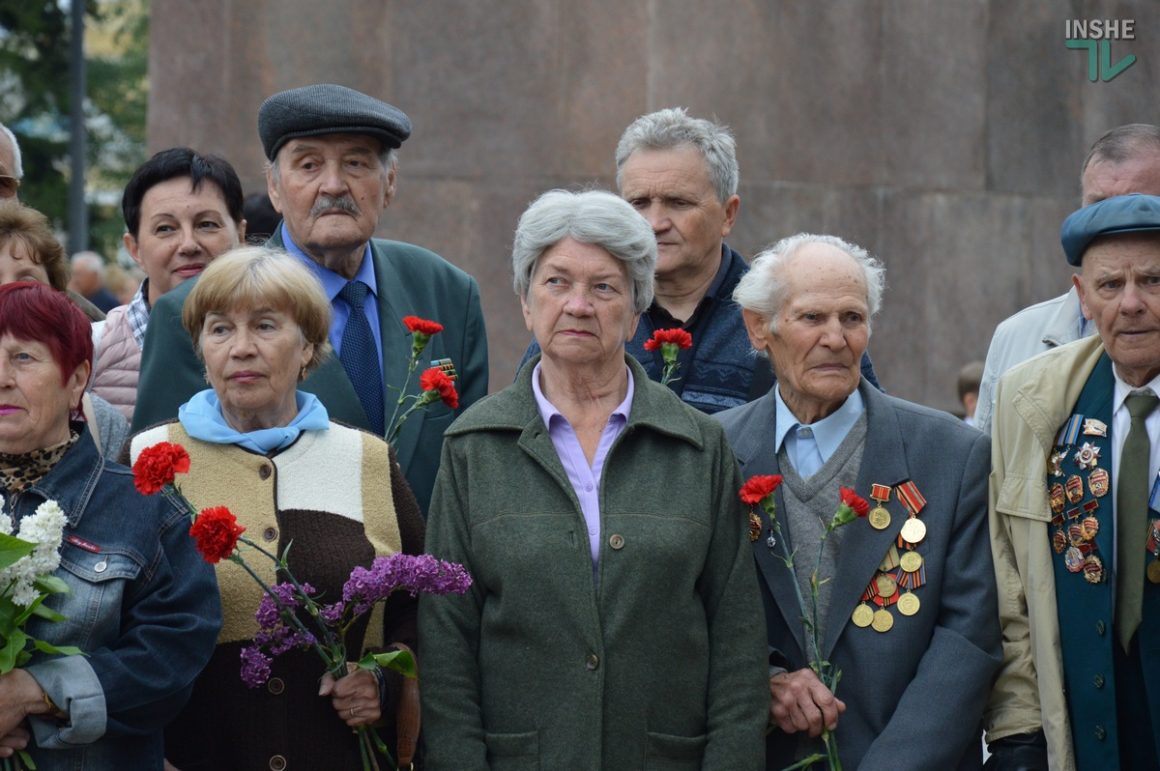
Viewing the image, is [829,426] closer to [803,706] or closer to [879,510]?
[879,510]

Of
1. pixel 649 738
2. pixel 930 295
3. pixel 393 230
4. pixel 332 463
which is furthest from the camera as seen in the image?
pixel 930 295

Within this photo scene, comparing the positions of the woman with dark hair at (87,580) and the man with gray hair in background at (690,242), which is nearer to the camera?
the woman with dark hair at (87,580)

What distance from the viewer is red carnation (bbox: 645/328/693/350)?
520 centimetres

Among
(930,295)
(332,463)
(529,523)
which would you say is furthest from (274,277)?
(930,295)

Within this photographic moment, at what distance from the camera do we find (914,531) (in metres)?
4.68

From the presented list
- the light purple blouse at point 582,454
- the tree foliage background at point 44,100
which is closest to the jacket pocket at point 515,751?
the light purple blouse at point 582,454

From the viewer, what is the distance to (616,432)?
454 centimetres

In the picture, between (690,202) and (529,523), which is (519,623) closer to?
(529,523)

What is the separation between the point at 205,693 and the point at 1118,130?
3.90 meters

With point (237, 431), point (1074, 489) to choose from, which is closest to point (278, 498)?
point (237, 431)

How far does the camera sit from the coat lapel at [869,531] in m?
4.61

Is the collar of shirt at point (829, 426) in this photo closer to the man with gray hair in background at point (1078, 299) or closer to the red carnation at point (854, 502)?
the red carnation at point (854, 502)

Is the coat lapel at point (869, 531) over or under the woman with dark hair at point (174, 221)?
under

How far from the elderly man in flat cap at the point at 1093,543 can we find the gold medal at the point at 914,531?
286 mm
